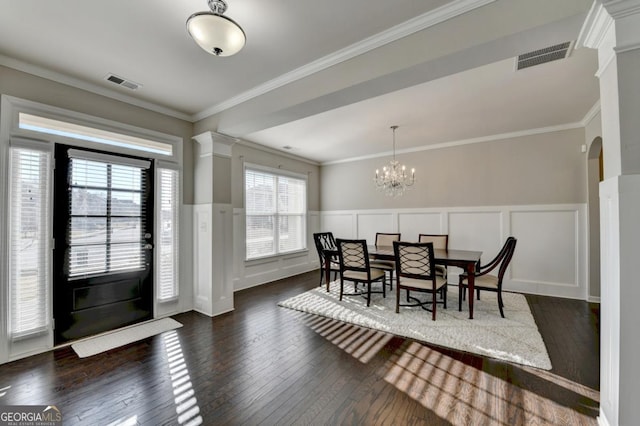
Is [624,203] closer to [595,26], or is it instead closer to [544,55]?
[595,26]

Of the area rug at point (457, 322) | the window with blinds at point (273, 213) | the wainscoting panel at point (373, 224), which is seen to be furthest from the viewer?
the wainscoting panel at point (373, 224)

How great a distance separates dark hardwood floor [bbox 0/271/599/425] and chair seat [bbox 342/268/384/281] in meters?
1.05

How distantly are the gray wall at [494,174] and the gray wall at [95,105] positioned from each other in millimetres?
3916

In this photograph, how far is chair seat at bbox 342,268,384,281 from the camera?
13.3ft

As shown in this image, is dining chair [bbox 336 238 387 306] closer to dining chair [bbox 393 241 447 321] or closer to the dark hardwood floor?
dining chair [bbox 393 241 447 321]

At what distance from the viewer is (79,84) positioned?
288 cm

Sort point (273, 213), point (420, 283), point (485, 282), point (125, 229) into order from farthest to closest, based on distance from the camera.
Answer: point (273, 213)
point (485, 282)
point (420, 283)
point (125, 229)

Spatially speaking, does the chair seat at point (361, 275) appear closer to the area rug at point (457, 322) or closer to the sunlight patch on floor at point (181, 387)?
the area rug at point (457, 322)

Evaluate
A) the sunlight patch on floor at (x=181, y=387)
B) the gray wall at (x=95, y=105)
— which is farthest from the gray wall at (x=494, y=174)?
the sunlight patch on floor at (x=181, y=387)

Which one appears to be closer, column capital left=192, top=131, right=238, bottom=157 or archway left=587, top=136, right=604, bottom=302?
column capital left=192, top=131, right=238, bottom=157

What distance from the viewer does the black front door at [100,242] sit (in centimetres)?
281

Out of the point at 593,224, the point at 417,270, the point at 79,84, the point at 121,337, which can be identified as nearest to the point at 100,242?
the point at 121,337

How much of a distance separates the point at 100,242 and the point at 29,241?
0.56 m

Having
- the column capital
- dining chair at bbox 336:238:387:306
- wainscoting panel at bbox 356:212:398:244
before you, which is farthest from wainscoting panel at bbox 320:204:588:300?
the column capital
